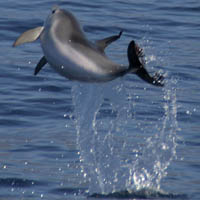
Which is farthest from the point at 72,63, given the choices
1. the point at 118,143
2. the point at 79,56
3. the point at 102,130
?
the point at 102,130

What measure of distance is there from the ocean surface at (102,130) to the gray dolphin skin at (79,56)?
869 mm

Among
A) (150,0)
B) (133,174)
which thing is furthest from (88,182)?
(150,0)

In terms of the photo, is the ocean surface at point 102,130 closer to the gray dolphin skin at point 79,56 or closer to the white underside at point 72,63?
the gray dolphin skin at point 79,56

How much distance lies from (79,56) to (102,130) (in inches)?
156

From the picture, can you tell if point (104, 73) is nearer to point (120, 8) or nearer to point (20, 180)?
point (20, 180)

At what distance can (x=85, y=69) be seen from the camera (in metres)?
6.69

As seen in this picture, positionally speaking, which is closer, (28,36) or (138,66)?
(138,66)

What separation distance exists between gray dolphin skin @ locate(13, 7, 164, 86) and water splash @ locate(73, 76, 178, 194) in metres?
1.50

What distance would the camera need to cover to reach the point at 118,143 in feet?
33.4

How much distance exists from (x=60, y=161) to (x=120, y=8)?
9.41 meters

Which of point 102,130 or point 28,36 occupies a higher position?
point 28,36

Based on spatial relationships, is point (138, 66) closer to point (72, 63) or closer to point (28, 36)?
point (72, 63)

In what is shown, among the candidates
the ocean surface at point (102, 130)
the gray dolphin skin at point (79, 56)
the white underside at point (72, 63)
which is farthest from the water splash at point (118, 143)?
the white underside at point (72, 63)

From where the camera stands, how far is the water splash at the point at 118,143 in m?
9.08
